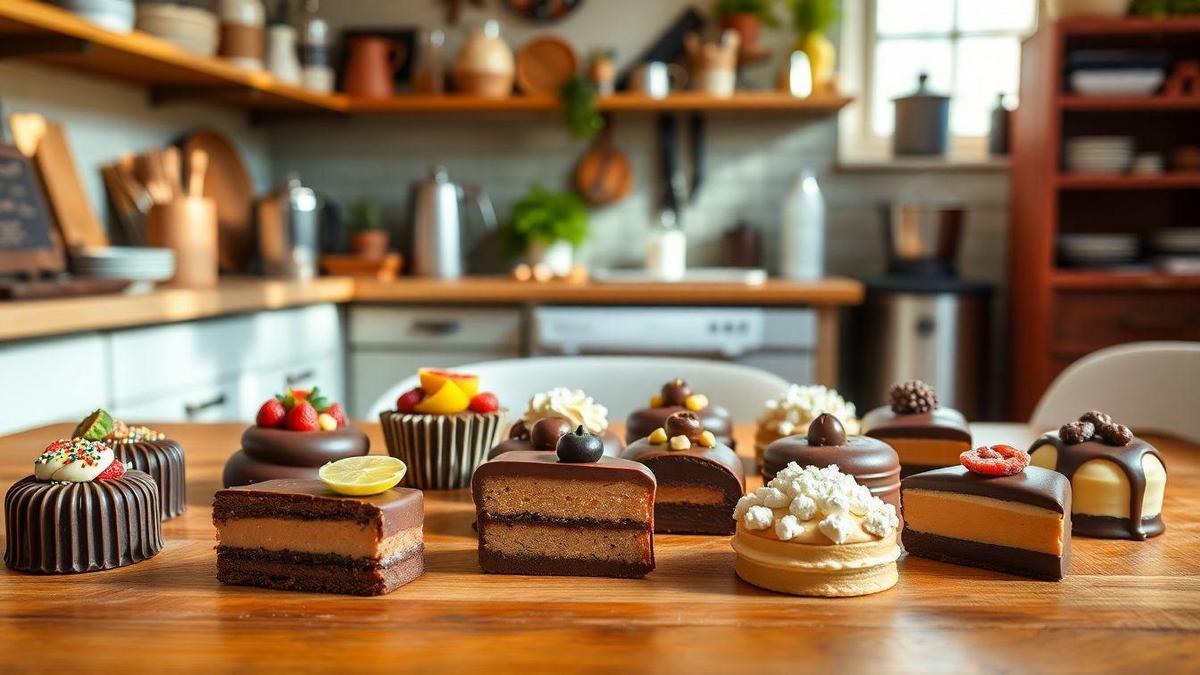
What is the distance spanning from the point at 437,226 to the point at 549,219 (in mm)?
429

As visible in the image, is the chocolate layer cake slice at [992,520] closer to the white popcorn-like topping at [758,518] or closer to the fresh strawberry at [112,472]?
the white popcorn-like topping at [758,518]

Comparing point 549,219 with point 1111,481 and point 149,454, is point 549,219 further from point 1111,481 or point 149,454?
point 1111,481

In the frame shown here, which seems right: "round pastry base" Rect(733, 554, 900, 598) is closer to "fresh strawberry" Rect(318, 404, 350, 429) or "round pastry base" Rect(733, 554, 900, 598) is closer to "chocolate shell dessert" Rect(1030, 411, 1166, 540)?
"chocolate shell dessert" Rect(1030, 411, 1166, 540)

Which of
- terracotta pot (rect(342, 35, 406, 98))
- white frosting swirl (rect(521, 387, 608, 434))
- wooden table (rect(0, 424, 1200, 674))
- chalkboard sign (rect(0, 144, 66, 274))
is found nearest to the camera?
wooden table (rect(0, 424, 1200, 674))

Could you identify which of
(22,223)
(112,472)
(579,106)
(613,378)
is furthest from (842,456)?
(579,106)

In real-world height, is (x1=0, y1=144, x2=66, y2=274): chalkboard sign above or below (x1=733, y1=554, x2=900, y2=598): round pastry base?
above

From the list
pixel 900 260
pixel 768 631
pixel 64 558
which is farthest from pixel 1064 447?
pixel 900 260

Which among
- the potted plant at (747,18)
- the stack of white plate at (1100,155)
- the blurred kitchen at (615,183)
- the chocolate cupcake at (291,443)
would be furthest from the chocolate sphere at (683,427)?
the potted plant at (747,18)

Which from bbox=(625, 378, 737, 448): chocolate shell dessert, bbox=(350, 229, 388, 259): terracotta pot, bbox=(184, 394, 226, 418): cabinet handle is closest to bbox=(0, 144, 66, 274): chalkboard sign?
bbox=(184, 394, 226, 418): cabinet handle

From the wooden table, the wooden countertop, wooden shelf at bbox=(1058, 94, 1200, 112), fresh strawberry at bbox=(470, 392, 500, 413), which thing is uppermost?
wooden shelf at bbox=(1058, 94, 1200, 112)

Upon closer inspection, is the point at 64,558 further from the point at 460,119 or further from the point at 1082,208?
the point at 1082,208

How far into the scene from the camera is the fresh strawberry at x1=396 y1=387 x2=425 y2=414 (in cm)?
127

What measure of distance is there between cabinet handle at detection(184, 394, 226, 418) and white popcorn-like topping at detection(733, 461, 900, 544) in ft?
7.01

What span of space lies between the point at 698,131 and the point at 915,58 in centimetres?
94
